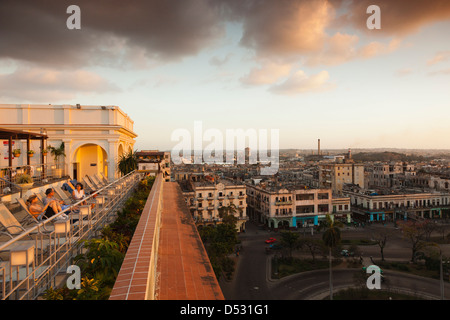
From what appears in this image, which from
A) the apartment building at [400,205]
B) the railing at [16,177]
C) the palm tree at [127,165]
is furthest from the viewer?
the apartment building at [400,205]

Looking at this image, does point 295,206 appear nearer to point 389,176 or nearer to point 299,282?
point 299,282

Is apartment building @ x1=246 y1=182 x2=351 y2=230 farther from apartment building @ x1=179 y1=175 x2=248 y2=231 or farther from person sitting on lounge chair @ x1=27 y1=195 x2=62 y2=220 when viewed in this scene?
person sitting on lounge chair @ x1=27 y1=195 x2=62 y2=220

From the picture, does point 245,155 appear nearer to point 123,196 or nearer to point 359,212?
point 359,212

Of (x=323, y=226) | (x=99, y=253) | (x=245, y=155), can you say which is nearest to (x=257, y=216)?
(x=323, y=226)

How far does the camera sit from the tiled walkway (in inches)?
160

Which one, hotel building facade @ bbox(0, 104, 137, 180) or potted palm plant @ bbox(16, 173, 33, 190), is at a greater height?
hotel building facade @ bbox(0, 104, 137, 180)

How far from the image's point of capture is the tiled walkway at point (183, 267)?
160 inches

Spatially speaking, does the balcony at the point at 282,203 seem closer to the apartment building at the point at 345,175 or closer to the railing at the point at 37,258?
the apartment building at the point at 345,175

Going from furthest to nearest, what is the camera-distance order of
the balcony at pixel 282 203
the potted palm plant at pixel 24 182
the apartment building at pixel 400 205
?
the apartment building at pixel 400 205 → the balcony at pixel 282 203 → the potted palm plant at pixel 24 182

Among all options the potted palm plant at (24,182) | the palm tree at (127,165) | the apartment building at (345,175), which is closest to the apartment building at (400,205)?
the apartment building at (345,175)

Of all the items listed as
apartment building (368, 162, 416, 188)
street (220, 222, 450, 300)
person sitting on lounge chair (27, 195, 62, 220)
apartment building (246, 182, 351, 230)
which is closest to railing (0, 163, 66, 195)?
person sitting on lounge chair (27, 195, 62, 220)

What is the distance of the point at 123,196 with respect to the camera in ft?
35.9

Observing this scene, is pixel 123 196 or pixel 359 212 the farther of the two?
pixel 359 212
